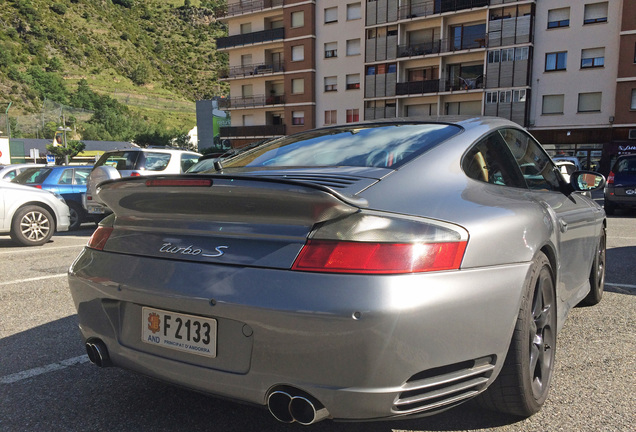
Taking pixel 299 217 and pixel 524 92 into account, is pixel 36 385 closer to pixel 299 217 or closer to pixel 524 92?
pixel 299 217

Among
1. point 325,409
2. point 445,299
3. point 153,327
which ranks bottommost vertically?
point 325,409

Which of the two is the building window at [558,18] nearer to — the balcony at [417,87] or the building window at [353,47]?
the balcony at [417,87]

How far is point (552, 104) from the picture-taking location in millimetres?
33719

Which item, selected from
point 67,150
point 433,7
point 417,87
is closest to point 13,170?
point 417,87

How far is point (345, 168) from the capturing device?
7.61 feet

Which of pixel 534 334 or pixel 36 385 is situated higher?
pixel 534 334

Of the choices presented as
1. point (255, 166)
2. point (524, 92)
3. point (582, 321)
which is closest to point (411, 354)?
point (255, 166)

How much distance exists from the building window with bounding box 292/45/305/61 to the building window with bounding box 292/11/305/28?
70.6 inches

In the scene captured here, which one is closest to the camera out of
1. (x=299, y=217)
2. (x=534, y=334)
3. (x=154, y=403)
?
(x=299, y=217)

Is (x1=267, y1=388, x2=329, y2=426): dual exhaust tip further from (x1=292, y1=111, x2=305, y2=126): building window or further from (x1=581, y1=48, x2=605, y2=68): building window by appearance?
(x1=292, y1=111, x2=305, y2=126): building window

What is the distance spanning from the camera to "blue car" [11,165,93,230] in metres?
11.6

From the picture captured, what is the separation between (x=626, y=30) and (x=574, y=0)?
3.74 metres

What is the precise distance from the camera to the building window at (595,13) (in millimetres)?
31688

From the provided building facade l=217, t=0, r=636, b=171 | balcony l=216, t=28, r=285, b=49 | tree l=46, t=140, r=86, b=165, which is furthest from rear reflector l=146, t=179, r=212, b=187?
tree l=46, t=140, r=86, b=165
